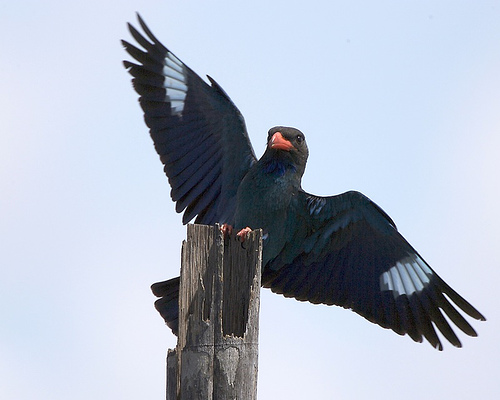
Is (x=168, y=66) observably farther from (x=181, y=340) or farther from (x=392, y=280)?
(x=181, y=340)

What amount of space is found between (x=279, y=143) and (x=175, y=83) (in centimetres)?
140

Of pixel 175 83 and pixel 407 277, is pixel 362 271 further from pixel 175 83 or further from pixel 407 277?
pixel 175 83

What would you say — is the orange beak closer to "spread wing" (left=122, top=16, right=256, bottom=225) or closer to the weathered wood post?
"spread wing" (left=122, top=16, right=256, bottom=225)

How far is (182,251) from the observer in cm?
509

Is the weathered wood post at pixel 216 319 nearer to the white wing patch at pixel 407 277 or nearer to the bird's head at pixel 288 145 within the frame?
the bird's head at pixel 288 145

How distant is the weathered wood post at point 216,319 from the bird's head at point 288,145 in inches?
90.0

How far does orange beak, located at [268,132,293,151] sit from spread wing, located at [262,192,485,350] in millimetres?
446

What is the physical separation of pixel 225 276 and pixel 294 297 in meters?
3.02

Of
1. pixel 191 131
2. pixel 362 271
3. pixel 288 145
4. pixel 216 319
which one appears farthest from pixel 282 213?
pixel 216 319

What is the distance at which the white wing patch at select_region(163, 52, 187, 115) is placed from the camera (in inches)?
324

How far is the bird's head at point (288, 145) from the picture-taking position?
24.4ft

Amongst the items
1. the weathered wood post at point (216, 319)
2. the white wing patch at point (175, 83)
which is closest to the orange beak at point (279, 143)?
the white wing patch at point (175, 83)

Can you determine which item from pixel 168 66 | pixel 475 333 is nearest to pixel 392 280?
pixel 475 333

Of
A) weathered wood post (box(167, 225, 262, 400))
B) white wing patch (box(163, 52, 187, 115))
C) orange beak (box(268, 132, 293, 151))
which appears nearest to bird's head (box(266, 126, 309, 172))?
orange beak (box(268, 132, 293, 151))
